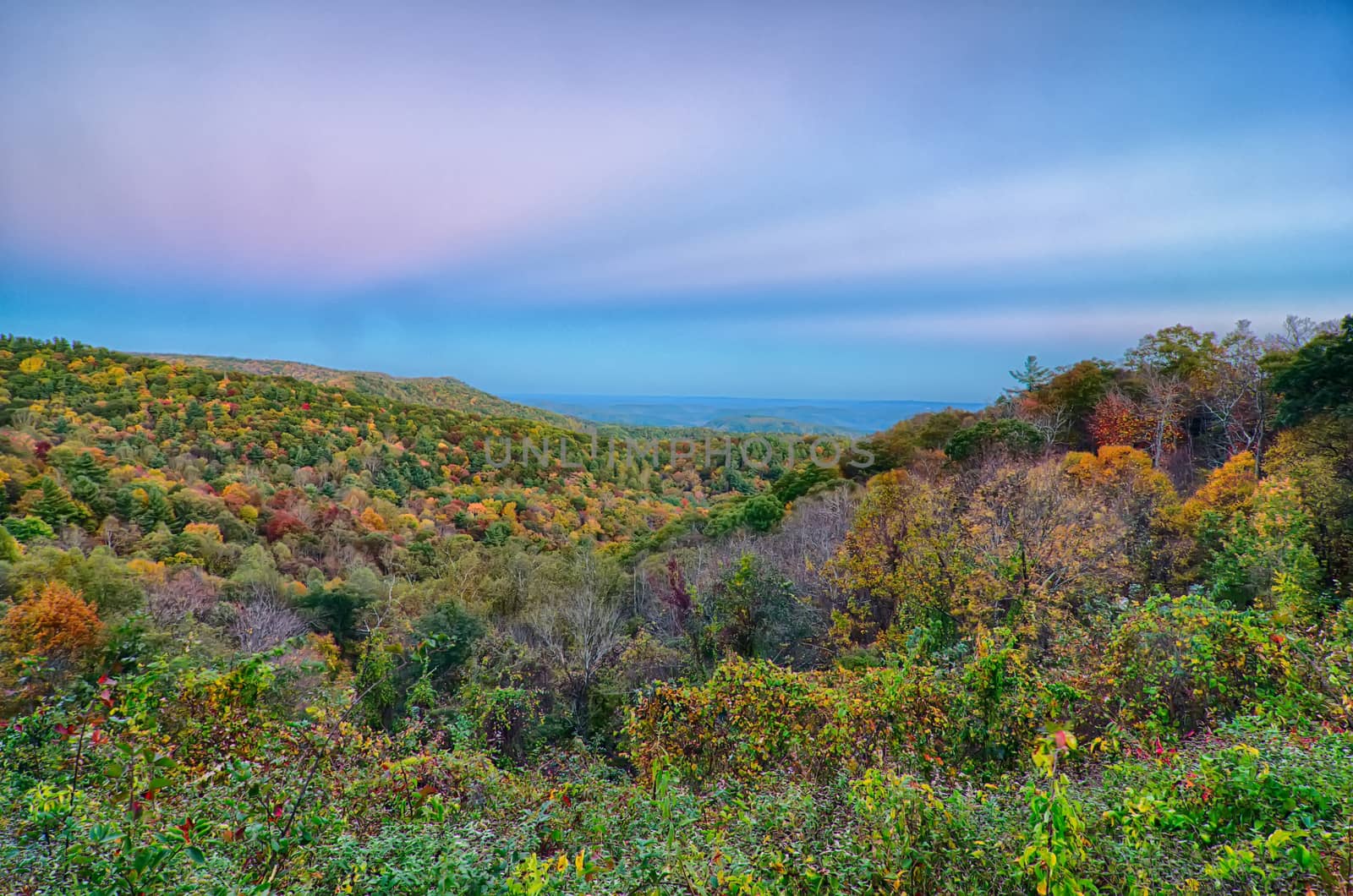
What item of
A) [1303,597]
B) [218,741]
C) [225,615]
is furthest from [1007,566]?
[225,615]

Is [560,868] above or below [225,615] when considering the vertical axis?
above

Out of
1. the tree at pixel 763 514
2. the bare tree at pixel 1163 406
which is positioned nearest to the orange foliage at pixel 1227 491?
the bare tree at pixel 1163 406

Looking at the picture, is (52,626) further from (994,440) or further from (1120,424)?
(1120,424)

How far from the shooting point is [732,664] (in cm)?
671

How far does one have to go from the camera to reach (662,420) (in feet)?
424

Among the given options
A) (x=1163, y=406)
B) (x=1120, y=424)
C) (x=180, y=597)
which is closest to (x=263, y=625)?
(x=180, y=597)

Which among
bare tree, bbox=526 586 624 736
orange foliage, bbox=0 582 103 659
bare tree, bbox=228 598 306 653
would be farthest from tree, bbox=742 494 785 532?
orange foliage, bbox=0 582 103 659

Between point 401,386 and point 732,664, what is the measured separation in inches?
3348

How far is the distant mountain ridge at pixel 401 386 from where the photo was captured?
73.2m

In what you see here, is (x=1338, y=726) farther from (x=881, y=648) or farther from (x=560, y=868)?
(x=881, y=648)

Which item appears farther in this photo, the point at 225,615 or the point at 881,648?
the point at 225,615

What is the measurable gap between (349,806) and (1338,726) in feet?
26.0

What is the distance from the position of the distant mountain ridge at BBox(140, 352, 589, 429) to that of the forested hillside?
40.6m

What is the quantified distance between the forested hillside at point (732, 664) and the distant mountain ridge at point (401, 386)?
40.6 metres
